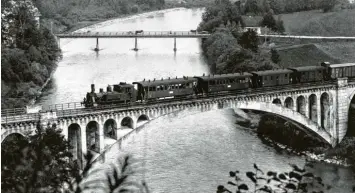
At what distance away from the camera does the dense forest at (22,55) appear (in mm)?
67812

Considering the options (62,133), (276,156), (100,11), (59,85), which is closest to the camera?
(62,133)

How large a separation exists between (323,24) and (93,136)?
262 feet

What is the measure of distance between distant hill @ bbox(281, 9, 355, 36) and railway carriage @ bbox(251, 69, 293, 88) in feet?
174

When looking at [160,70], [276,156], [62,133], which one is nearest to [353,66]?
[276,156]

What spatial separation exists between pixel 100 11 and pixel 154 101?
130 m

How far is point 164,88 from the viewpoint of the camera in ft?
148

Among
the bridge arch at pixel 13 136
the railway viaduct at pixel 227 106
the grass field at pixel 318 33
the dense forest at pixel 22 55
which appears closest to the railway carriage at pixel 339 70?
the railway viaduct at pixel 227 106

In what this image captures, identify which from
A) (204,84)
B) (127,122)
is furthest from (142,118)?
(204,84)

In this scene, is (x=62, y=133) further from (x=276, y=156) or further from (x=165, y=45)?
(x=165, y=45)

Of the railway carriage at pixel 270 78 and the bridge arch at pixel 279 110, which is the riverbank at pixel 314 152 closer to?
the bridge arch at pixel 279 110

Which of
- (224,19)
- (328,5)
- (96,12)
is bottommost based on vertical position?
(224,19)

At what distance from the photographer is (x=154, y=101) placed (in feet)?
138

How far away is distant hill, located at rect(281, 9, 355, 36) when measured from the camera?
104 meters

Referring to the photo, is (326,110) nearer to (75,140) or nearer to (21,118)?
(75,140)
